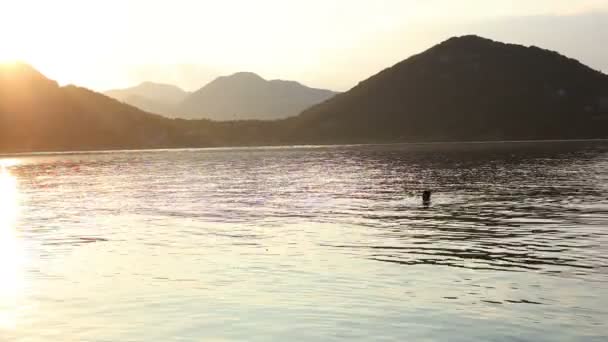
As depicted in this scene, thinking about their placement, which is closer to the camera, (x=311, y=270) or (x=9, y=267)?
(x=311, y=270)

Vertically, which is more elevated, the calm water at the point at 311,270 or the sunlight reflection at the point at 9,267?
the calm water at the point at 311,270

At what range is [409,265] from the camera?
29562 mm

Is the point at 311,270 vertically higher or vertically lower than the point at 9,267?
higher

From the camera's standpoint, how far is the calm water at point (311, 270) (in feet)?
67.8

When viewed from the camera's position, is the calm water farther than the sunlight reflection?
No

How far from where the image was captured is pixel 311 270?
29000mm

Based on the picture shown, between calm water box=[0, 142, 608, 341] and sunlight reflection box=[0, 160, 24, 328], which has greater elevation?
calm water box=[0, 142, 608, 341]

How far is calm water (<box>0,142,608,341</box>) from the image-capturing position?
67.8ft

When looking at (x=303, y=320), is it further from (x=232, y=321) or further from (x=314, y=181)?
(x=314, y=181)

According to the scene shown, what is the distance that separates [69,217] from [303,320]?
38.0 m

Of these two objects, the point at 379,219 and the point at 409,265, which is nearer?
the point at 409,265

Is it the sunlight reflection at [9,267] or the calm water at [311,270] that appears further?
the sunlight reflection at [9,267]

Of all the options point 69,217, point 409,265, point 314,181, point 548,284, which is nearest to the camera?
point 548,284

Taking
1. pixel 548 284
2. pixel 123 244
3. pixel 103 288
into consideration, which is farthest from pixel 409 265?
pixel 123 244
